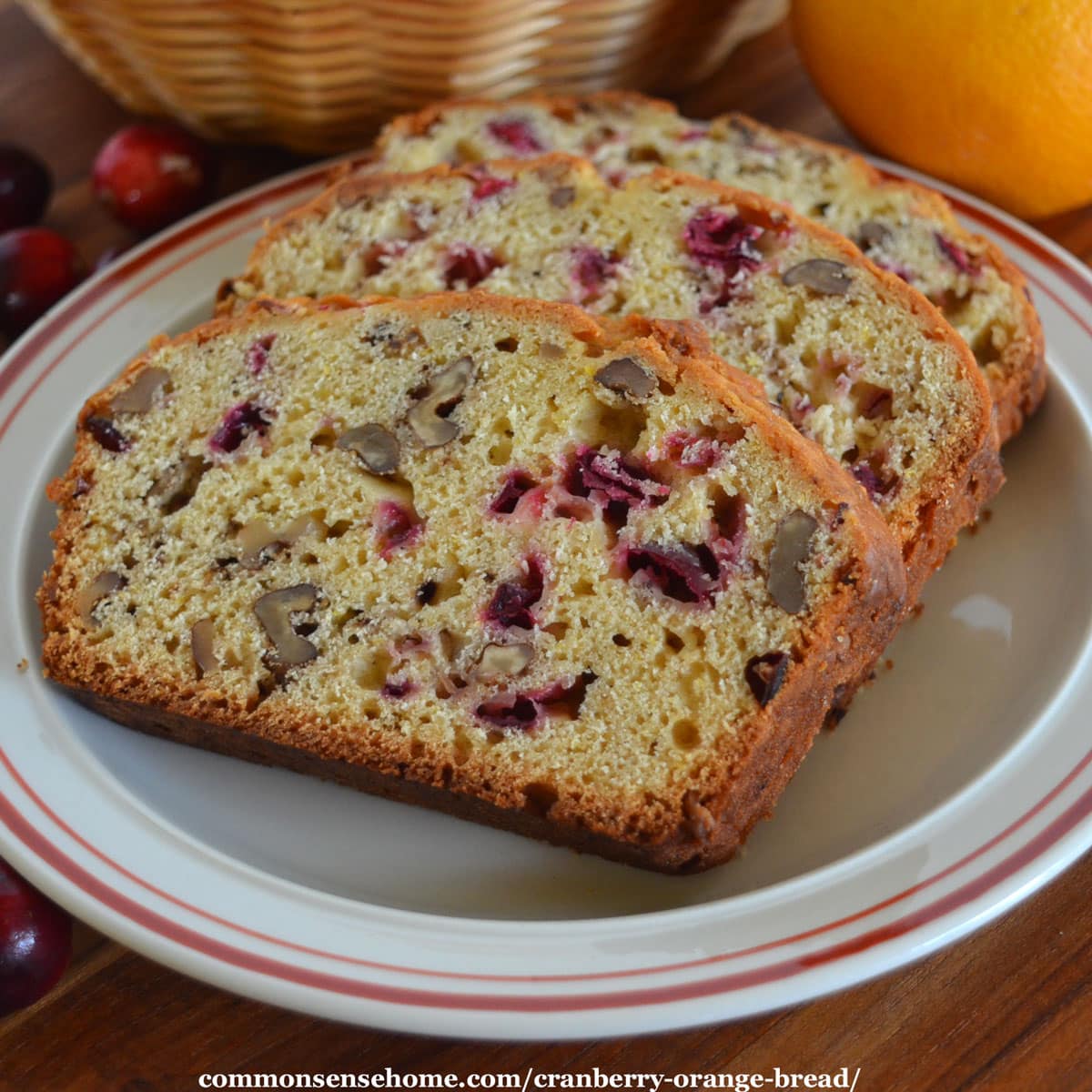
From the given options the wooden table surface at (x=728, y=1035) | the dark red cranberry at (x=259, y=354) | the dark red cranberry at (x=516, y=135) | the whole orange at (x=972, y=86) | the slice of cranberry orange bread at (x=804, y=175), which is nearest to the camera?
the wooden table surface at (x=728, y=1035)

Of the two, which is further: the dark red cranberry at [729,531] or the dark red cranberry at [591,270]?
the dark red cranberry at [591,270]

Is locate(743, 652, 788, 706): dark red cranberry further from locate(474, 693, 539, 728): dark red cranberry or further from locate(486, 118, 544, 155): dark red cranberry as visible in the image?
locate(486, 118, 544, 155): dark red cranberry

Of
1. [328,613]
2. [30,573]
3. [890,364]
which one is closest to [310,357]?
[328,613]

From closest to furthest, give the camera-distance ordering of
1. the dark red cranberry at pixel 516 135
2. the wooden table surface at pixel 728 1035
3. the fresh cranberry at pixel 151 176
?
the wooden table surface at pixel 728 1035 → the dark red cranberry at pixel 516 135 → the fresh cranberry at pixel 151 176

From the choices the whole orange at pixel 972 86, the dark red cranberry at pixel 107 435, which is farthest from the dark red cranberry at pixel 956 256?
the dark red cranberry at pixel 107 435

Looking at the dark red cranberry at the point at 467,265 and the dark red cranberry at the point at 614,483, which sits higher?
the dark red cranberry at the point at 467,265

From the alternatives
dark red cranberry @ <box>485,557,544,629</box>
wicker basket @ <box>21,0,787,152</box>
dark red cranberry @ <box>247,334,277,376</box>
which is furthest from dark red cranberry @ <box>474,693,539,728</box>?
wicker basket @ <box>21,0,787,152</box>

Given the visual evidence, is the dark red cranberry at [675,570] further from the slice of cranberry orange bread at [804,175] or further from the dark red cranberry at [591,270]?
the slice of cranberry orange bread at [804,175]
